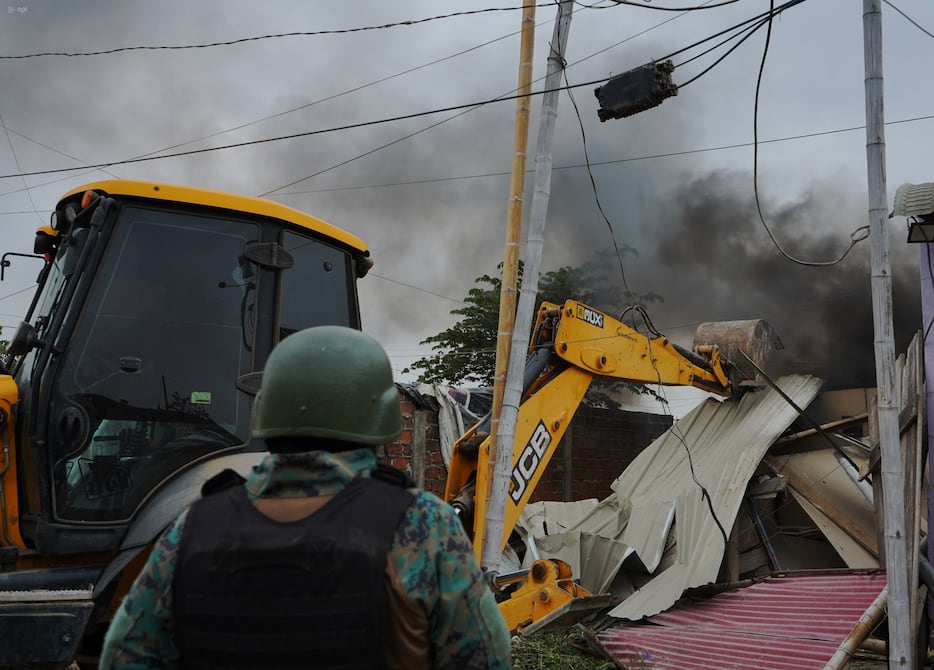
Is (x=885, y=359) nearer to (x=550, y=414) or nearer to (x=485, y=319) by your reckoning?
(x=550, y=414)

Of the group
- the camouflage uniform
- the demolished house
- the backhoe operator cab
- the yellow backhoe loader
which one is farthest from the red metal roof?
the camouflage uniform

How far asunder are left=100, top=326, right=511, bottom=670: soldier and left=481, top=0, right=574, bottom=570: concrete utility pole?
4.19 meters

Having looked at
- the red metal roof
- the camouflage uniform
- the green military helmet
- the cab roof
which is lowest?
the red metal roof

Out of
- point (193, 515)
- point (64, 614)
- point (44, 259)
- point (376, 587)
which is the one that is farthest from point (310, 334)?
point (44, 259)

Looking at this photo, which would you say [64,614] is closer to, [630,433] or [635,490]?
[635,490]

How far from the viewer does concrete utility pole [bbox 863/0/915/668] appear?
4.55 meters

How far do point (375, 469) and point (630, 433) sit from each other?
10.1 meters

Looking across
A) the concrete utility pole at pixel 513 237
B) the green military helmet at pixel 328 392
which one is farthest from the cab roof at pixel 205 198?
the green military helmet at pixel 328 392

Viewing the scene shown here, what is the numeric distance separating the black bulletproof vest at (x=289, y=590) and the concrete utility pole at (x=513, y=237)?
4348 mm

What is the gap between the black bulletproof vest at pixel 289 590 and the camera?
153 centimetres

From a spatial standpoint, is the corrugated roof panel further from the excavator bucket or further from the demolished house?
the excavator bucket

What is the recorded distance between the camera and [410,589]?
1.57 meters

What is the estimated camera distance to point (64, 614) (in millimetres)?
3332

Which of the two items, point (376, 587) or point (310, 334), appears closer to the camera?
point (376, 587)
